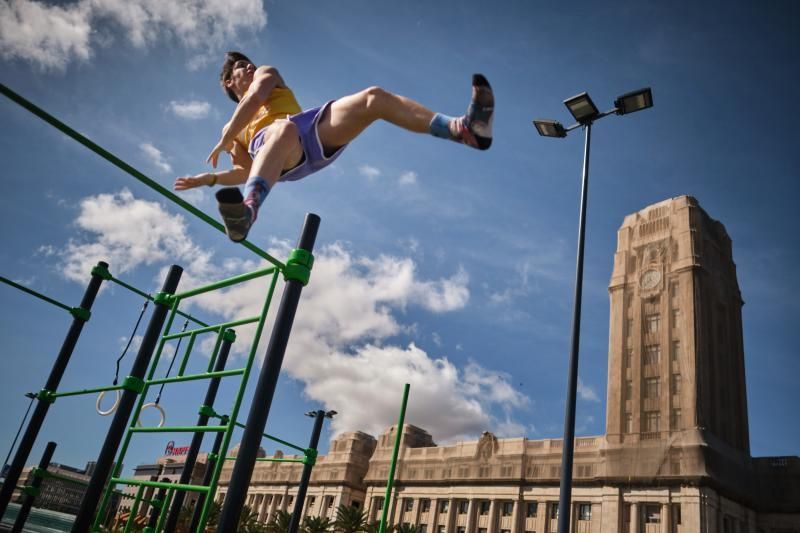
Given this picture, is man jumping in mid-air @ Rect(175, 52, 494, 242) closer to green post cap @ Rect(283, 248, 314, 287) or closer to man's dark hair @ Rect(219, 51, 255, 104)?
man's dark hair @ Rect(219, 51, 255, 104)

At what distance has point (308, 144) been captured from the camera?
3.56m

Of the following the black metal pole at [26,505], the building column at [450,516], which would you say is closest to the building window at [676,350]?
the building column at [450,516]

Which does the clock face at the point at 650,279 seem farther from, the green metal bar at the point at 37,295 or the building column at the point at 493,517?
the green metal bar at the point at 37,295

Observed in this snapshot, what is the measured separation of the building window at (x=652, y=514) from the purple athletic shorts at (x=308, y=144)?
49.3 metres

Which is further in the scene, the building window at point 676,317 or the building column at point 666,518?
the building window at point 676,317

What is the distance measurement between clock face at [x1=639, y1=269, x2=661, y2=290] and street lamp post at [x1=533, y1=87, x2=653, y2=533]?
1872 inches

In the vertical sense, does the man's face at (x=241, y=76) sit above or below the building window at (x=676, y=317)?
below

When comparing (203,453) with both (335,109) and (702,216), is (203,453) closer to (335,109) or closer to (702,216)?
(702,216)

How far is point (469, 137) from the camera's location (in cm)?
315

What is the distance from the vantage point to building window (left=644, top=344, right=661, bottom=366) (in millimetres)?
51688

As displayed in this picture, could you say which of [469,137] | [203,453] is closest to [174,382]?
[469,137]

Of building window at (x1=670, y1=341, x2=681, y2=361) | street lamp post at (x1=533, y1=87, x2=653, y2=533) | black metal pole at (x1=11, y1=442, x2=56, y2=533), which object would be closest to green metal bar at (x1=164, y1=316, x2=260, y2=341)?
black metal pole at (x1=11, y1=442, x2=56, y2=533)

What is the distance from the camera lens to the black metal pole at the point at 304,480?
49.6 ft

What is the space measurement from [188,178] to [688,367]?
174 feet
